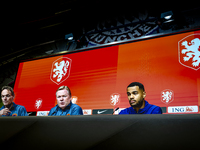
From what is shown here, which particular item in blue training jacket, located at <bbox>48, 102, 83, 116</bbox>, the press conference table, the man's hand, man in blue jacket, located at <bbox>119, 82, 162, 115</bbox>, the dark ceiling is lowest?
the press conference table

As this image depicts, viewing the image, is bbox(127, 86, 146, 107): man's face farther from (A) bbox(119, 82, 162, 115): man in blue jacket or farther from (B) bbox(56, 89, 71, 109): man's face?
(B) bbox(56, 89, 71, 109): man's face

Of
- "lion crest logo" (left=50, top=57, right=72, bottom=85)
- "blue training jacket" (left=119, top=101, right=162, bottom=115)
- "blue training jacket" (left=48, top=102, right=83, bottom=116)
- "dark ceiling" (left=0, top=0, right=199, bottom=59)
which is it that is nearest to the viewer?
"blue training jacket" (left=119, top=101, right=162, bottom=115)

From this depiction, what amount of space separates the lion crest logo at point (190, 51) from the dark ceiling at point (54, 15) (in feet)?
2.44

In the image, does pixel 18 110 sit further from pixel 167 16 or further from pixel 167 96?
pixel 167 16

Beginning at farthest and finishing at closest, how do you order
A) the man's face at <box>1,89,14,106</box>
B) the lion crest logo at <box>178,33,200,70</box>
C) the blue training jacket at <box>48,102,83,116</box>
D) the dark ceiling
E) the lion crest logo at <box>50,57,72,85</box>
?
the dark ceiling, the lion crest logo at <box>50,57,72,85</box>, the man's face at <box>1,89,14,106</box>, the blue training jacket at <box>48,102,83,116</box>, the lion crest logo at <box>178,33,200,70</box>

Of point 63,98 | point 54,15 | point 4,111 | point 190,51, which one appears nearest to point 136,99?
point 190,51

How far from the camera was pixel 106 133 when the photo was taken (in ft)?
1.42

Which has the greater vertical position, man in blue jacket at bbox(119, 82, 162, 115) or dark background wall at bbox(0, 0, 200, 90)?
dark background wall at bbox(0, 0, 200, 90)

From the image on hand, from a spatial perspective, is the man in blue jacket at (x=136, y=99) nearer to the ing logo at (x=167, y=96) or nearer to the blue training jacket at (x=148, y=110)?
the blue training jacket at (x=148, y=110)

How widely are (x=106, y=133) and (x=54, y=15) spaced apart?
332 centimetres

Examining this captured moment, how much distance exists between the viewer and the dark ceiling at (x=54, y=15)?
308 centimetres

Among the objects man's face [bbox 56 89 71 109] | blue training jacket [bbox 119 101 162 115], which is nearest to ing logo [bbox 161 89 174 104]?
blue training jacket [bbox 119 101 162 115]

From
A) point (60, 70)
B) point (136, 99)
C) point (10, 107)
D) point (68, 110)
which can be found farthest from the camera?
point (60, 70)

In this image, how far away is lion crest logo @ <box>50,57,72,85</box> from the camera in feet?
9.47
